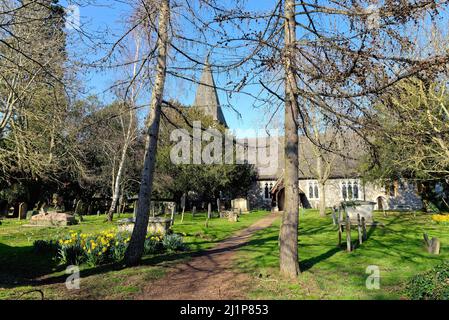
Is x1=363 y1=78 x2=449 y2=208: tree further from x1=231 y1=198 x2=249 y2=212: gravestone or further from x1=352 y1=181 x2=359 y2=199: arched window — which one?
x1=231 y1=198 x2=249 y2=212: gravestone

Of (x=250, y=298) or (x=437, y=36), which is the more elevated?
(x=437, y=36)

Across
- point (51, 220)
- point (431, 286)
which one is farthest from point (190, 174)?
point (431, 286)

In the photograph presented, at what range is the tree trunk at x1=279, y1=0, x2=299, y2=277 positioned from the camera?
25.5 ft

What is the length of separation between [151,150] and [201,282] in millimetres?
3599

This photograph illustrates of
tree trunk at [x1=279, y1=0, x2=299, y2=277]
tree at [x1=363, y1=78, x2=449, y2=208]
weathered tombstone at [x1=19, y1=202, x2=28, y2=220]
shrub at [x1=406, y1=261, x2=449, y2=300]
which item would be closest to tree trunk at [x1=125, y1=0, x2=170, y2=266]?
tree trunk at [x1=279, y1=0, x2=299, y2=277]

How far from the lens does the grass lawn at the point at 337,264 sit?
6.70 m

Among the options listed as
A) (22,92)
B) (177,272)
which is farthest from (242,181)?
(177,272)

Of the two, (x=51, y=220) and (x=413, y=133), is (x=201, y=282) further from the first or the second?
(x=51, y=220)

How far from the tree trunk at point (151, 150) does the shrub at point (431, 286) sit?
6.08 meters

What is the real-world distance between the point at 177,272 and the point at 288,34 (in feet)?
21.2

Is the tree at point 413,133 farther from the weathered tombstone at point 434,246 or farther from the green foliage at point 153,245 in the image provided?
the green foliage at point 153,245

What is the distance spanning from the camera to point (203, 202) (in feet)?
112

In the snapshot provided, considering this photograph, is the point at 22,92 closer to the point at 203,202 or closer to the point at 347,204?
the point at 347,204

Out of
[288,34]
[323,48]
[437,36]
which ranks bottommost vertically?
[323,48]
